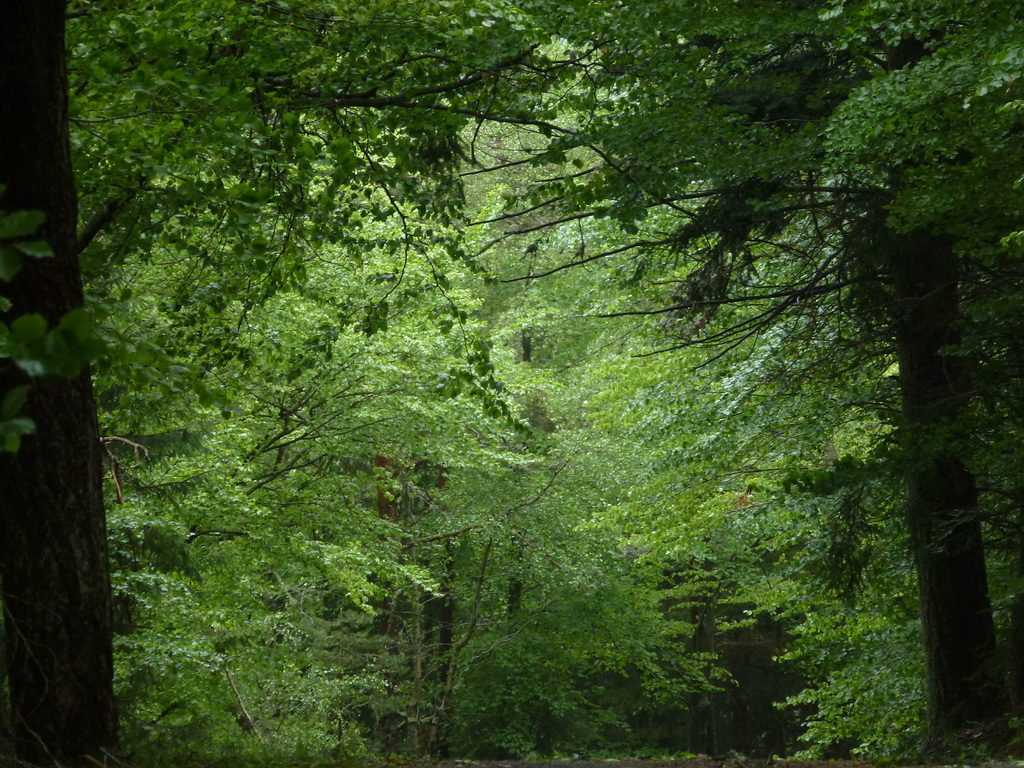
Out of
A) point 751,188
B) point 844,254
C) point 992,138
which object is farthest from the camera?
point 844,254

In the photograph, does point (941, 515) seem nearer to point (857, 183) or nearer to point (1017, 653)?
point (1017, 653)

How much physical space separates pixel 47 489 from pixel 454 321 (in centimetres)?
387

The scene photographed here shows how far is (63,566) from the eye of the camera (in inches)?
148

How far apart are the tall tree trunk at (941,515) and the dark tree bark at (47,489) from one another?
610 centimetres

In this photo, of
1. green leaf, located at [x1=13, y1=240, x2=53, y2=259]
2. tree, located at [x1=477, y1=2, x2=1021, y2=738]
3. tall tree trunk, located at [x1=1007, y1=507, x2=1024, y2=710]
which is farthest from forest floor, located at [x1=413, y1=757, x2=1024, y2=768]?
green leaf, located at [x1=13, y1=240, x2=53, y2=259]

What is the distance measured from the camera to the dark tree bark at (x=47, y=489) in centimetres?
364

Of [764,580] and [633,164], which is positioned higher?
[633,164]

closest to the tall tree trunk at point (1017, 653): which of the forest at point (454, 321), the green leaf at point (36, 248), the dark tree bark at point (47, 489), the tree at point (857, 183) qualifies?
the forest at point (454, 321)

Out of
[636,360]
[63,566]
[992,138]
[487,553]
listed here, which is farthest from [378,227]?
[63,566]

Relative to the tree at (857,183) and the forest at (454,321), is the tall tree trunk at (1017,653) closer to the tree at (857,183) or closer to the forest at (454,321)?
the forest at (454,321)

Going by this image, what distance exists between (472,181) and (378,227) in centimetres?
995

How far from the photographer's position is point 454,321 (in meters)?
7.20

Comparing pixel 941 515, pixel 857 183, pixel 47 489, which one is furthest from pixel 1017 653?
pixel 47 489

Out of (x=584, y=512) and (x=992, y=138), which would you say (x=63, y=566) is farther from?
(x=584, y=512)
